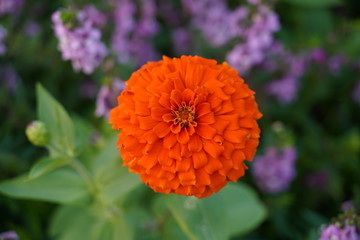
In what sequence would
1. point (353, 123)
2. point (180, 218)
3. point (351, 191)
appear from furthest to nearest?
point (353, 123), point (351, 191), point (180, 218)

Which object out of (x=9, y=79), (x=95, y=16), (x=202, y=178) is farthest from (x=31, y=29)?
(x=202, y=178)

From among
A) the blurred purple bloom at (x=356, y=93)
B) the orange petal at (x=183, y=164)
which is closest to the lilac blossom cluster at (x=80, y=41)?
the orange petal at (x=183, y=164)

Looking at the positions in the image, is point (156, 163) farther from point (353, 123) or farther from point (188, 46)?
point (353, 123)

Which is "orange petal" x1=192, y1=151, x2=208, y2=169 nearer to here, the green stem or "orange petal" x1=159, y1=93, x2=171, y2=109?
"orange petal" x1=159, y1=93, x2=171, y2=109

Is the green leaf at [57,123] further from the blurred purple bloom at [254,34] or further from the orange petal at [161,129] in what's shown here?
the blurred purple bloom at [254,34]

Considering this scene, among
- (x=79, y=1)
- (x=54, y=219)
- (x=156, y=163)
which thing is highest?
(x=79, y=1)

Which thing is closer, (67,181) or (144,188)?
(67,181)

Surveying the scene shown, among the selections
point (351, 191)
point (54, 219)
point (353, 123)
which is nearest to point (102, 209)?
point (54, 219)
